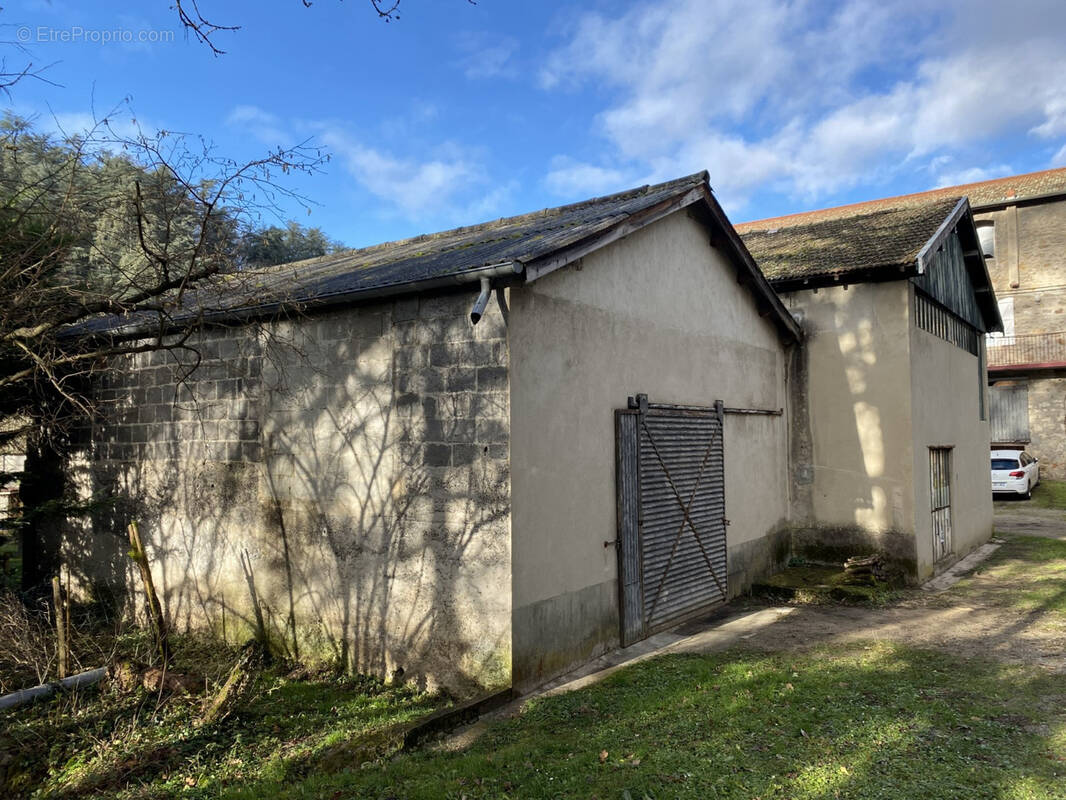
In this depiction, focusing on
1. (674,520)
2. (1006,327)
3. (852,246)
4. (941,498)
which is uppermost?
(1006,327)

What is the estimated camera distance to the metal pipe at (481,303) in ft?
→ 18.4

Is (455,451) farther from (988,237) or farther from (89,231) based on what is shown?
(988,237)

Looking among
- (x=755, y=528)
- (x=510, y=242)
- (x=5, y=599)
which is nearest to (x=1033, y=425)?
(x=755, y=528)

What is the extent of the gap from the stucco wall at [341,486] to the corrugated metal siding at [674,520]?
1984 mm

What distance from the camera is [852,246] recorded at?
11.9 meters

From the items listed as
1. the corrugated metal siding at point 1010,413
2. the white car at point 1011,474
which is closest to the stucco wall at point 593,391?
the white car at point 1011,474

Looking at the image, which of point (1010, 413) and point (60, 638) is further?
point (1010, 413)

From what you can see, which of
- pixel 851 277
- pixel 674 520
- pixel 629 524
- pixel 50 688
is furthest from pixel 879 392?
pixel 50 688


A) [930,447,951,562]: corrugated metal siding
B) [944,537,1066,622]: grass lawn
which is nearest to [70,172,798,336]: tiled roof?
[930,447,951,562]: corrugated metal siding

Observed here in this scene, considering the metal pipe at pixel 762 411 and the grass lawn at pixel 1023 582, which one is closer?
the grass lawn at pixel 1023 582

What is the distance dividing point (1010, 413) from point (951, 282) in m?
16.5

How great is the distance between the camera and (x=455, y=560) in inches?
239

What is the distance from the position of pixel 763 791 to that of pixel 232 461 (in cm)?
606

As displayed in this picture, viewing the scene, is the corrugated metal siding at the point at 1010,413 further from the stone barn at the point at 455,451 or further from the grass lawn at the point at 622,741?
the grass lawn at the point at 622,741
